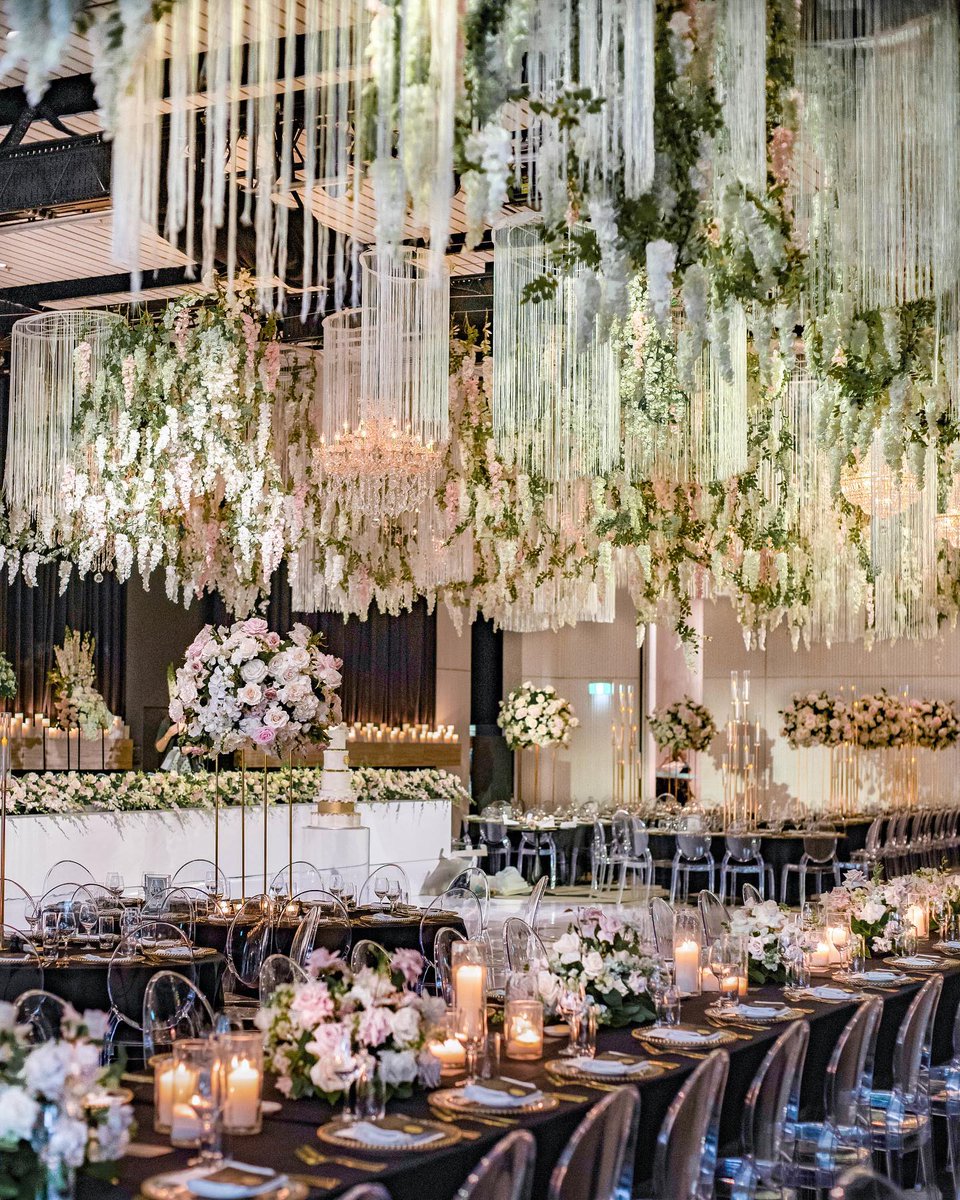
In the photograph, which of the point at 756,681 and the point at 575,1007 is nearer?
the point at 575,1007

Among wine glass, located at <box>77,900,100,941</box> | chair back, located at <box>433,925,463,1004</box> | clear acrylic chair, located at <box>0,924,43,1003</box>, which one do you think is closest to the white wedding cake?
wine glass, located at <box>77,900,100,941</box>

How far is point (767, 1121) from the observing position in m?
4.01

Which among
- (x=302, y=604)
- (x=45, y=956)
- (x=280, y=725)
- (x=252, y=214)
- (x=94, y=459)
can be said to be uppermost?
(x=252, y=214)

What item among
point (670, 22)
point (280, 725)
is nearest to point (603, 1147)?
point (670, 22)

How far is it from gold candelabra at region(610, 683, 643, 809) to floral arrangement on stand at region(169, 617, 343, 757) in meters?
11.3

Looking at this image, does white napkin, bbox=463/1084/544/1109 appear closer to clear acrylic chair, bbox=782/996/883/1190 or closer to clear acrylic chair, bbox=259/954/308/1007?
clear acrylic chair, bbox=782/996/883/1190

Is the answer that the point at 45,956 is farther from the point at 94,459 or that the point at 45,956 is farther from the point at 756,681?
the point at 756,681

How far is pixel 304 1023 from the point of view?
3.69 metres

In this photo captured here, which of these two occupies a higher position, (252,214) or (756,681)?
(252,214)

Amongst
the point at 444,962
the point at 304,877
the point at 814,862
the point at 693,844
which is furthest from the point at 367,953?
the point at 814,862

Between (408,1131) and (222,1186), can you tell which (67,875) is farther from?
(222,1186)

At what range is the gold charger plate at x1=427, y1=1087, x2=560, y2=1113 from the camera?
11.7 ft

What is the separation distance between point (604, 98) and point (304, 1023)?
226 cm

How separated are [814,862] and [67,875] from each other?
22.1 feet
